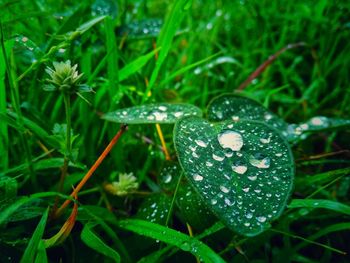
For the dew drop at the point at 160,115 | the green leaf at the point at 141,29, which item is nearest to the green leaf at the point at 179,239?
the dew drop at the point at 160,115

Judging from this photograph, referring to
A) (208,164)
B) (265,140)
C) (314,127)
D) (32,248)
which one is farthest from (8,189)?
(314,127)

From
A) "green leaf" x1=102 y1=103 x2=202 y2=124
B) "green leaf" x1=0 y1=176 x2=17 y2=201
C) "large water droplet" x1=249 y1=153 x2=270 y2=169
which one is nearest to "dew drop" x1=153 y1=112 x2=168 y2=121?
"green leaf" x1=102 y1=103 x2=202 y2=124

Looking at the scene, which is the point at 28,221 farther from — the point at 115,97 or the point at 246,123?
the point at 246,123

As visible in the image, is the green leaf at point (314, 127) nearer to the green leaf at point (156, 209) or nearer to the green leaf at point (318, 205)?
the green leaf at point (318, 205)

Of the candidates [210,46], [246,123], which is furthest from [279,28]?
[246,123]

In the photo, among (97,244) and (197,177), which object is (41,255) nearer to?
(97,244)

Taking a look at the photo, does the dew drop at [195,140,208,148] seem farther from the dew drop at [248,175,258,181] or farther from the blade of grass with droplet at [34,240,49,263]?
the blade of grass with droplet at [34,240,49,263]
